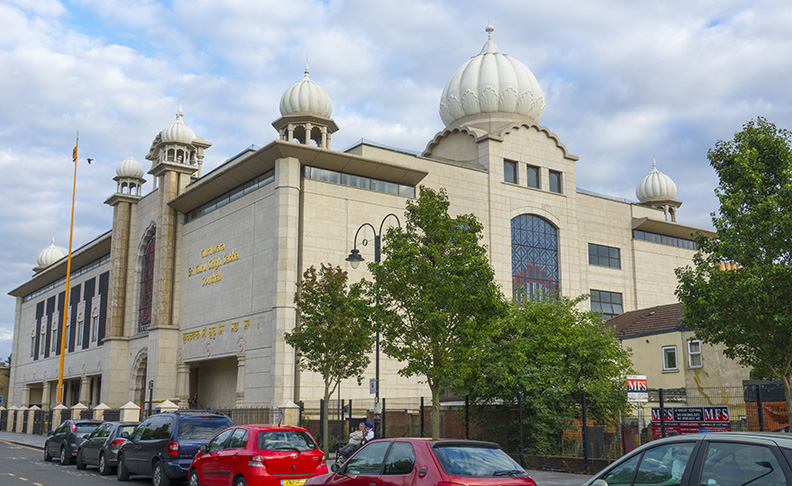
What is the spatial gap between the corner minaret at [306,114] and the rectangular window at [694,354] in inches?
958

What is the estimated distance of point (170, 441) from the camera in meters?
17.0

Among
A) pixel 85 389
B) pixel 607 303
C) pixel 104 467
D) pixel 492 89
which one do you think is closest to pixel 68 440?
pixel 104 467

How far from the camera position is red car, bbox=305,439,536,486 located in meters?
9.28

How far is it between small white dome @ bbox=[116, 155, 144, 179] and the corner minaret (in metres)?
19.8

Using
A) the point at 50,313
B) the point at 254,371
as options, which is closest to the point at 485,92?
the point at 254,371

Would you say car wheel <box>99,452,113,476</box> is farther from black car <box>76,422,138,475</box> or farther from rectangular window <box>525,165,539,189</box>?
rectangular window <box>525,165,539,189</box>

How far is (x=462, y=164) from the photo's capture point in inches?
1902

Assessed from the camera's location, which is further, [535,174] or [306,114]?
[535,174]

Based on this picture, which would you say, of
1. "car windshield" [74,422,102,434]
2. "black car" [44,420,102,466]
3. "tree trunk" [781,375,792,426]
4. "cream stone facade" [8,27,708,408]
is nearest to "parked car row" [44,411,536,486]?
"black car" [44,420,102,466]

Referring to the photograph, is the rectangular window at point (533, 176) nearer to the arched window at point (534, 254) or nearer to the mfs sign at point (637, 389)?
the arched window at point (534, 254)

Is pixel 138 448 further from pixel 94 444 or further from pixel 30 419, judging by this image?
pixel 30 419

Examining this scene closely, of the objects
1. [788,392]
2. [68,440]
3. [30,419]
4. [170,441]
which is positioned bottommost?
[30,419]

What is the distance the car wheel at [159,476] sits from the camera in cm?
1686

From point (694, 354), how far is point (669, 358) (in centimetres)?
149
